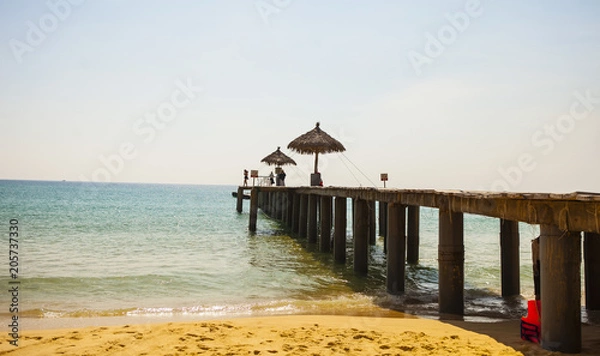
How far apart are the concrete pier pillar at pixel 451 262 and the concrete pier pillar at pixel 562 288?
103 inches

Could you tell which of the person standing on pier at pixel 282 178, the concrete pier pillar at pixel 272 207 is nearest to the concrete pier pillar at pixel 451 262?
the person standing on pier at pixel 282 178

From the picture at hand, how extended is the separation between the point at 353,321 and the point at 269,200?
32.5 m

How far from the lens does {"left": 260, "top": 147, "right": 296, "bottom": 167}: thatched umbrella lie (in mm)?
29734

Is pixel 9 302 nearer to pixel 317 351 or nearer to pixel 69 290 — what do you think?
pixel 69 290

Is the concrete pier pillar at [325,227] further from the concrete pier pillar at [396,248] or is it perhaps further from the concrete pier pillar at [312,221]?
the concrete pier pillar at [396,248]

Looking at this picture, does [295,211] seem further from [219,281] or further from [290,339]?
[290,339]

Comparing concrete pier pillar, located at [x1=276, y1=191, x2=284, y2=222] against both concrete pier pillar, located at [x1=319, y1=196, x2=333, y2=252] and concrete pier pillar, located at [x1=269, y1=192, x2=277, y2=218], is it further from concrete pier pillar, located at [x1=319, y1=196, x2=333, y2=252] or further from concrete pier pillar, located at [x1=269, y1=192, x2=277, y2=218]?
concrete pier pillar, located at [x1=319, y1=196, x2=333, y2=252]

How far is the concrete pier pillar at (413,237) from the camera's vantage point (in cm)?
1642

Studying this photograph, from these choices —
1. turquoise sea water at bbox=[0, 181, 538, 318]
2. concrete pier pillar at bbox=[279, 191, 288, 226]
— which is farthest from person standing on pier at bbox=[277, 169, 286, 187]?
turquoise sea water at bbox=[0, 181, 538, 318]

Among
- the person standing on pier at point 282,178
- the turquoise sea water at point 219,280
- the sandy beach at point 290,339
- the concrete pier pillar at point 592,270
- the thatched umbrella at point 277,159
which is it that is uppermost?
the thatched umbrella at point 277,159

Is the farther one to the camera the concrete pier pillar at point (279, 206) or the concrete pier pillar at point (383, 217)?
the concrete pier pillar at point (279, 206)

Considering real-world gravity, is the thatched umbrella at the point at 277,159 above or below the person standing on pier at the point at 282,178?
above

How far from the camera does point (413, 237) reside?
16969mm

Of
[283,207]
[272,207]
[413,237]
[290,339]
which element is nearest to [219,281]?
[290,339]
